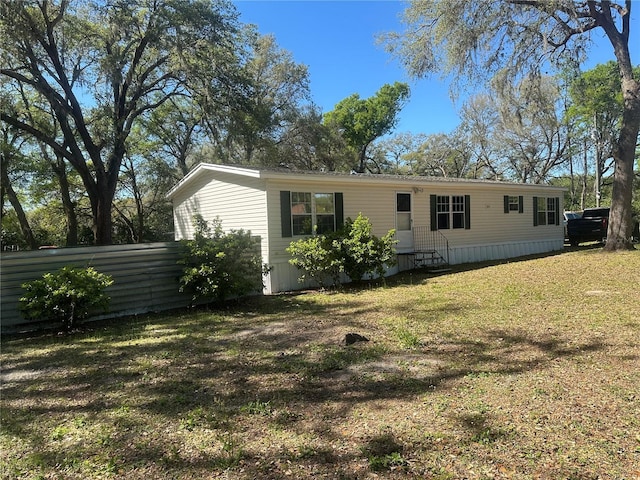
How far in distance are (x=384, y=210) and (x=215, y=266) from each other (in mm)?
6057

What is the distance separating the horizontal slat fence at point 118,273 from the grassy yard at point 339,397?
2.45 feet

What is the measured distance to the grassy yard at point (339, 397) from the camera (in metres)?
2.56

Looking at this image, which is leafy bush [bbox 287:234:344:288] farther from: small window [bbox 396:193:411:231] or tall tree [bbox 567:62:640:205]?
tall tree [bbox 567:62:640:205]

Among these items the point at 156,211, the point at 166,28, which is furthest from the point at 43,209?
the point at 166,28

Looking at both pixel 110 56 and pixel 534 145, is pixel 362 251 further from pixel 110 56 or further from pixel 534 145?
pixel 534 145

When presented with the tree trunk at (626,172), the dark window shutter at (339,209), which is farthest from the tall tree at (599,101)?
the dark window shutter at (339,209)

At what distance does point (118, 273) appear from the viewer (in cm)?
747

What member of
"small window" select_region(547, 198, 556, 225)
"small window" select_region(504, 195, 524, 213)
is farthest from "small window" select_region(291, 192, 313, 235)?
"small window" select_region(547, 198, 556, 225)

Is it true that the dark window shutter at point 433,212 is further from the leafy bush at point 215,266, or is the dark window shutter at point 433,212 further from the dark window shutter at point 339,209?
the leafy bush at point 215,266

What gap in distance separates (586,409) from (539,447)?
774 mm

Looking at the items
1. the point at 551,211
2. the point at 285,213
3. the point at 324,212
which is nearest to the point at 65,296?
the point at 285,213

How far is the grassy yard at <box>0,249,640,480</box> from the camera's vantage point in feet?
8.40

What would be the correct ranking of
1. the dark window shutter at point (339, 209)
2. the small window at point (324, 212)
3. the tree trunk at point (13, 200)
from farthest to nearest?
1. the tree trunk at point (13, 200)
2. the dark window shutter at point (339, 209)
3. the small window at point (324, 212)

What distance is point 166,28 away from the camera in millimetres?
Result: 14484
